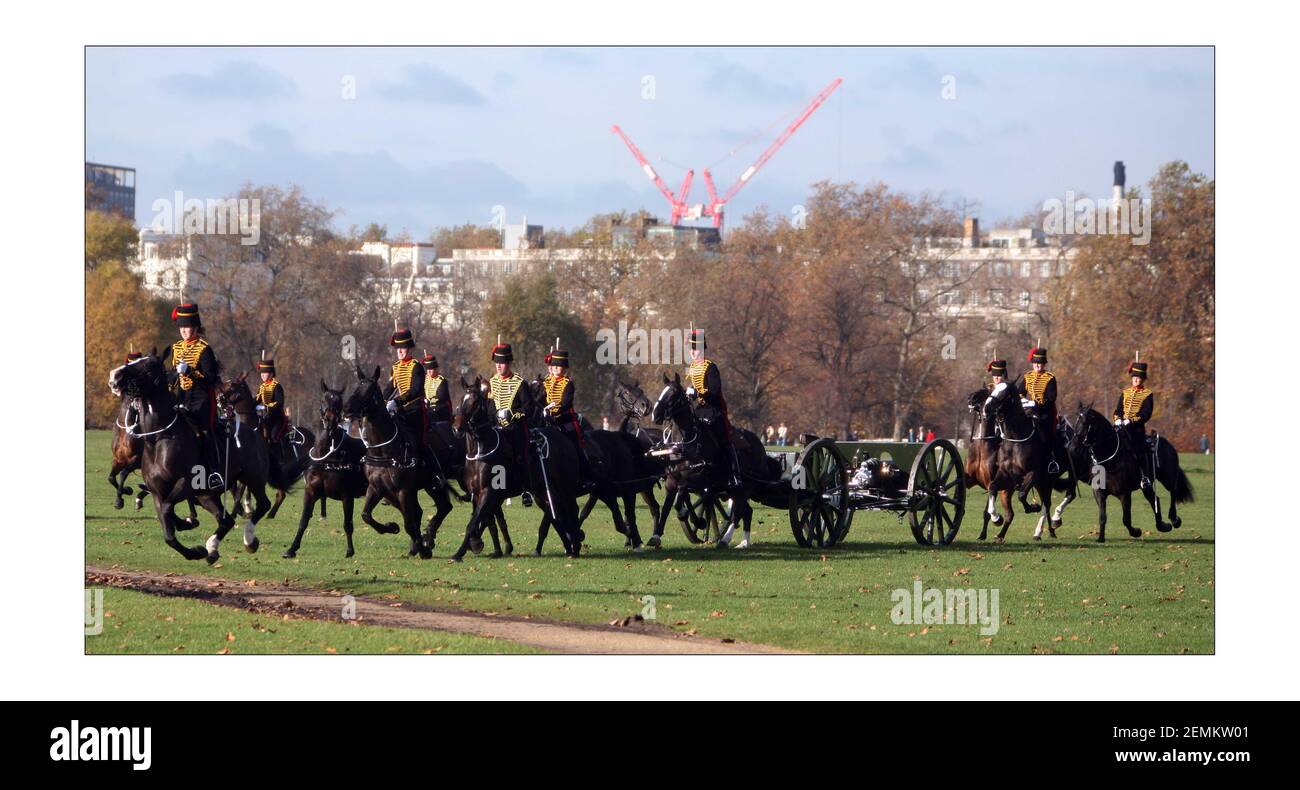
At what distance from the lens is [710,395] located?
73.4 feet

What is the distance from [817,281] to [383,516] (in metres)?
42.5

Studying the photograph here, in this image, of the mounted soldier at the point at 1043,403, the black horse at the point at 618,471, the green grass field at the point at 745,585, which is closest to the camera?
the green grass field at the point at 745,585

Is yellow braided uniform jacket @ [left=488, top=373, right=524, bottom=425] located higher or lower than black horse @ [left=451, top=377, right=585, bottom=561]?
higher

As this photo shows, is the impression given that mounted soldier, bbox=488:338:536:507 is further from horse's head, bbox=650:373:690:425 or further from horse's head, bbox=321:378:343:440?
horse's head, bbox=321:378:343:440

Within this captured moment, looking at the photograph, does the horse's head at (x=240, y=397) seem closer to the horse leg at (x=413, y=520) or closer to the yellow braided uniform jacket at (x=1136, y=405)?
the horse leg at (x=413, y=520)

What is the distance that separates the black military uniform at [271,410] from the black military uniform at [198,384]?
17.9ft

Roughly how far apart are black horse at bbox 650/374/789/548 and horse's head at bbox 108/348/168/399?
5.65 meters

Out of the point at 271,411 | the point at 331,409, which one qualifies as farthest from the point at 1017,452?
the point at 271,411

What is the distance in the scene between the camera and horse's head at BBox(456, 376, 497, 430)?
20.6 m

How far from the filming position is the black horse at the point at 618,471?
22484mm

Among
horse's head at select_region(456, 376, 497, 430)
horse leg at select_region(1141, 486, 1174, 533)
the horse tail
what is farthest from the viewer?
the horse tail

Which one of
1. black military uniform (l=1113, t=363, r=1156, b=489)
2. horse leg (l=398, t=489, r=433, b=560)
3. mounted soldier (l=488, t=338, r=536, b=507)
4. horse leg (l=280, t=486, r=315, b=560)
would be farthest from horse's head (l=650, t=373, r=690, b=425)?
black military uniform (l=1113, t=363, r=1156, b=489)

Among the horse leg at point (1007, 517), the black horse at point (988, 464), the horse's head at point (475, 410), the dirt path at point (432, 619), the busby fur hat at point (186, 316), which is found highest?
Answer: the busby fur hat at point (186, 316)

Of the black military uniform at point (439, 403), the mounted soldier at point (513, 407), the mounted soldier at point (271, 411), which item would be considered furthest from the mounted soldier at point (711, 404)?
the mounted soldier at point (271, 411)
